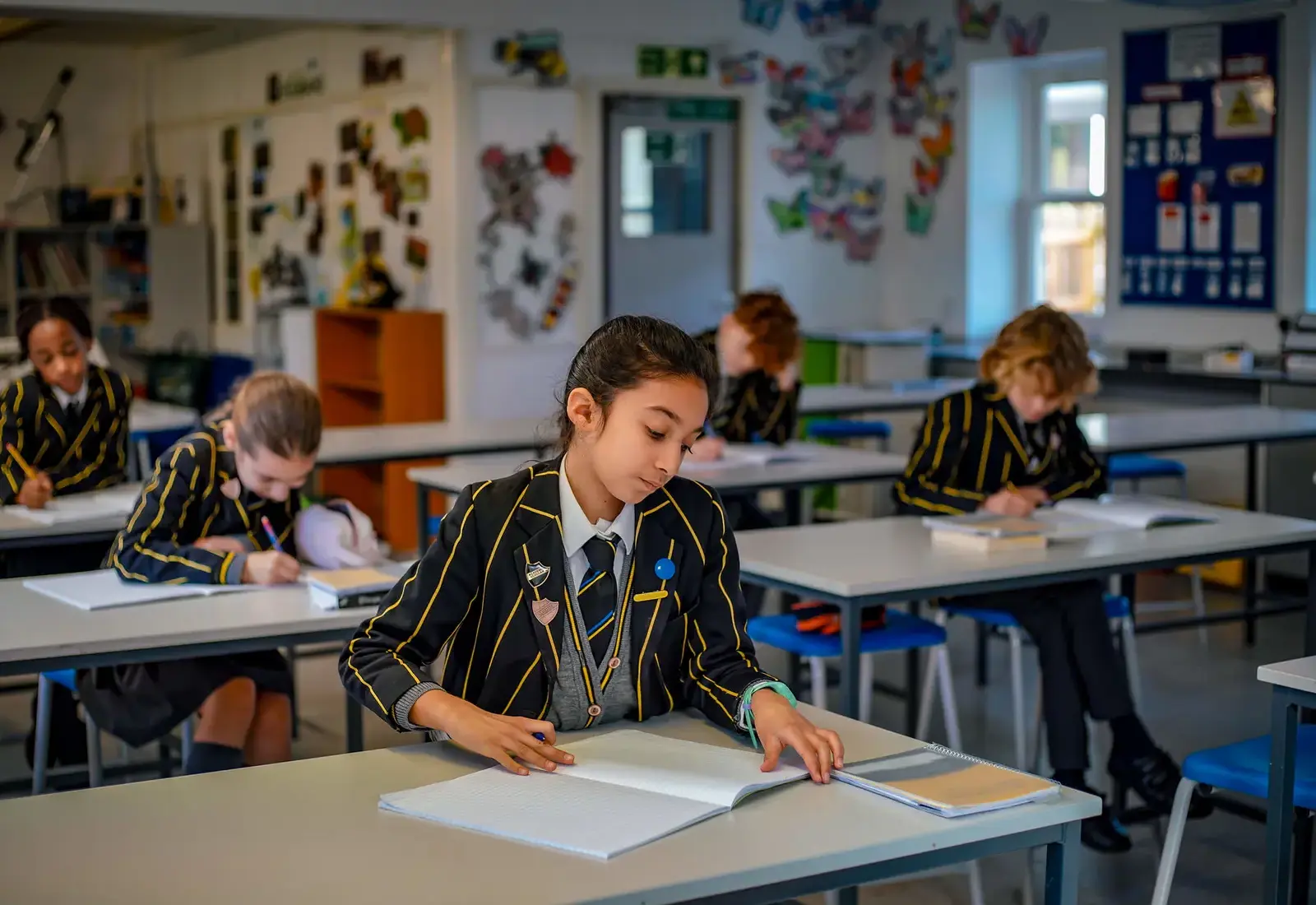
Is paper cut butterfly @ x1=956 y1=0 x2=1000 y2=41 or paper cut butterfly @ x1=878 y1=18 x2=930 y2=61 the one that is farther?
paper cut butterfly @ x1=878 y1=18 x2=930 y2=61

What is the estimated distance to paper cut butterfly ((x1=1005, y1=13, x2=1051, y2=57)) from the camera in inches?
288

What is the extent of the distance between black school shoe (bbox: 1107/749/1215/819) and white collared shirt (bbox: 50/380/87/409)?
277cm

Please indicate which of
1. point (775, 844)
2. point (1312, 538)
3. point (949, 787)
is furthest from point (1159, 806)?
point (775, 844)

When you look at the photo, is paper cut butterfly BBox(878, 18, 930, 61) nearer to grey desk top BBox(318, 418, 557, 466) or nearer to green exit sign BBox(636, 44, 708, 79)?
green exit sign BBox(636, 44, 708, 79)

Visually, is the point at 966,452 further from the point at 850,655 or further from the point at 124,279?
the point at 124,279

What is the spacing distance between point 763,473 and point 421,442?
1.15m

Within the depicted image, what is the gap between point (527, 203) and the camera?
7.34 metres

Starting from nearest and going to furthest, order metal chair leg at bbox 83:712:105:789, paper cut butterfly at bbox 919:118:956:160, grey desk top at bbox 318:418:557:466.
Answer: metal chair leg at bbox 83:712:105:789 → grey desk top at bbox 318:418:557:466 → paper cut butterfly at bbox 919:118:956:160

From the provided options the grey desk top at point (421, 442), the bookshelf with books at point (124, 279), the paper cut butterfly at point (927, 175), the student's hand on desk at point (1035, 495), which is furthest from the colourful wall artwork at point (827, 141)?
the student's hand on desk at point (1035, 495)

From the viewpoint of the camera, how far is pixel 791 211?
8.08 metres

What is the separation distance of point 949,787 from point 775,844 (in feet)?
0.84

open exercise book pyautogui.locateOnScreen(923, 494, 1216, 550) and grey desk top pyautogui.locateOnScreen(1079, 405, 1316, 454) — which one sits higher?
grey desk top pyautogui.locateOnScreen(1079, 405, 1316, 454)

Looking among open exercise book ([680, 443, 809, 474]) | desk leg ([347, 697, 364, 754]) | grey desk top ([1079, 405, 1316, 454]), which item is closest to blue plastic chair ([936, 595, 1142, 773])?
open exercise book ([680, 443, 809, 474])

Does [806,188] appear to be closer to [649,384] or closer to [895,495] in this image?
[895,495]
